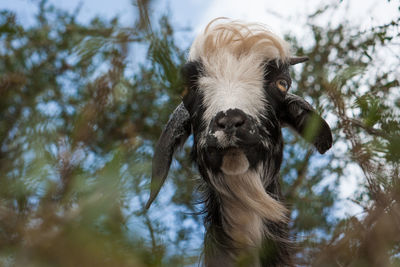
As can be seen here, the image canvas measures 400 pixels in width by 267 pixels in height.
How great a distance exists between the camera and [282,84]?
3627 mm

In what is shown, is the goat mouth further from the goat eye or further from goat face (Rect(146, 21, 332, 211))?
the goat eye

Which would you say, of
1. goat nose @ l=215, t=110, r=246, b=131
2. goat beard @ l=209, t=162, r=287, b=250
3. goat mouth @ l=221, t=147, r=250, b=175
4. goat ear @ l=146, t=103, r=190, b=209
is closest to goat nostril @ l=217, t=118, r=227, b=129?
goat nose @ l=215, t=110, r=246, b=131

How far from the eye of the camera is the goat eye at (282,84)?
3588 mm

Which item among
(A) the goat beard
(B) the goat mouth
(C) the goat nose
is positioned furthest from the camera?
(A) the goat beard

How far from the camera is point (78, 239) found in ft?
2.93

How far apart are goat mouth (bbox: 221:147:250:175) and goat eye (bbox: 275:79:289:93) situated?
0.86 metres

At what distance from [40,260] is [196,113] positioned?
103 inches

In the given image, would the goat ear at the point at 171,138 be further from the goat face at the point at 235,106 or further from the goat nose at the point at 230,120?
the goat nose at the point at 230,120

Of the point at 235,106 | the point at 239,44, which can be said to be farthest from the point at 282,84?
A: the point at 235,106

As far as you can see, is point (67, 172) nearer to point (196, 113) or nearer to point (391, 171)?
point (391, 171)

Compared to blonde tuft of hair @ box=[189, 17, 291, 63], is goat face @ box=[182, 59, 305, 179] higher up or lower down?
lower down

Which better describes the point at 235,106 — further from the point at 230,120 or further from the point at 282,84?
the point at 282,84

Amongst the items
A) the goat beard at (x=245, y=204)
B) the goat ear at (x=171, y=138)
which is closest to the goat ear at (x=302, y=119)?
the goat beard at (x=245, y=204)

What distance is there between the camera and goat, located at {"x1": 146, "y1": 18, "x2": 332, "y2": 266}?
10.0ft
